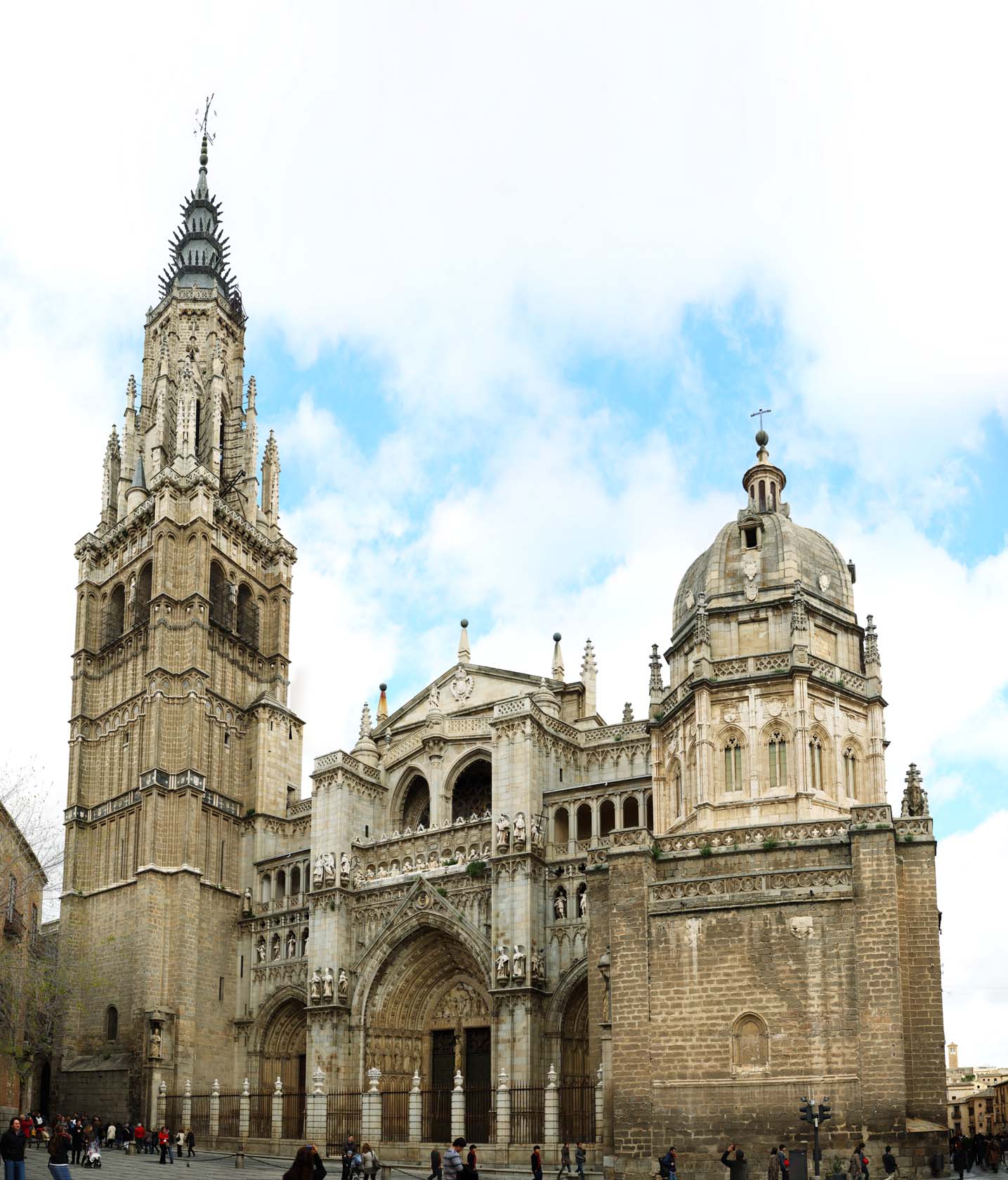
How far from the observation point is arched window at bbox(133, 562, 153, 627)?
5406 centimetres

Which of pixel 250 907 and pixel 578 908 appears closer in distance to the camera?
pixel 578 908

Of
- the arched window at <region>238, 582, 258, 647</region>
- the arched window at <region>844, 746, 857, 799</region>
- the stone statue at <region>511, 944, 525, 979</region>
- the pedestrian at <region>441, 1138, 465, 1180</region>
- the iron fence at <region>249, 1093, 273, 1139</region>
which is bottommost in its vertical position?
the iron fence at <region>249, 1093, 273, 1139</region>

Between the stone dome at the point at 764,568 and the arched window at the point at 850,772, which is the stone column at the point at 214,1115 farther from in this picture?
the arched window at the point at 850,772

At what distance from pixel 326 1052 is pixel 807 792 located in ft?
64.8

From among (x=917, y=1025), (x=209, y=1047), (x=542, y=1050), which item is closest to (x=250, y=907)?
(x=209, y=1047)

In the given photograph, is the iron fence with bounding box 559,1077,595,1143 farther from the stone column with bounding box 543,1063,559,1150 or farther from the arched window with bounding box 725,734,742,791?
the arched window with bounding box 725,734,742,791

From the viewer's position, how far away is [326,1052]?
146 ft

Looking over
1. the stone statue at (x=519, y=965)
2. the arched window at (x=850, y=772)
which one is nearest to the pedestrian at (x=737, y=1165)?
the arched window at (x=850, y=772)

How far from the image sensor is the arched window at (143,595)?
→ 177 ft

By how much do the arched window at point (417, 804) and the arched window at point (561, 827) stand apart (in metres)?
7.24

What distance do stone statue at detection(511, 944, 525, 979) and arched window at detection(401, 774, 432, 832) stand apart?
961 cm

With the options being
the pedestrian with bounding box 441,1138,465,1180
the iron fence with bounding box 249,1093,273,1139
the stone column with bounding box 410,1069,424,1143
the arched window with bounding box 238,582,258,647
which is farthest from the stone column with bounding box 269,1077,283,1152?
the pedestrian with bounding box 441,1138,465,1180

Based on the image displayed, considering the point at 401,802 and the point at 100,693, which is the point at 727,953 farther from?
the point at 100,693

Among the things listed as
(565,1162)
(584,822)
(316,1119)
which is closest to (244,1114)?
(316,1119)
